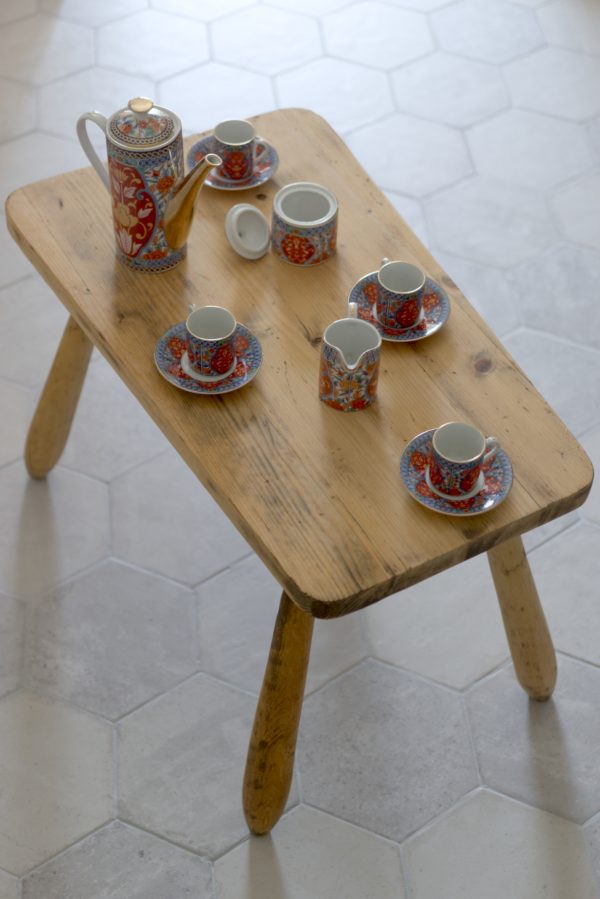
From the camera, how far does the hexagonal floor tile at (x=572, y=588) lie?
1833mm

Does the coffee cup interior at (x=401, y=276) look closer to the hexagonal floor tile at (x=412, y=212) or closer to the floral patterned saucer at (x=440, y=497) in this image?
the floral patterned saucer at (x=440, y=497)

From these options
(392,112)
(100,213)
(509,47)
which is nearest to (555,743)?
(100,213)

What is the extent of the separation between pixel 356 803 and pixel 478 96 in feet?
5.68

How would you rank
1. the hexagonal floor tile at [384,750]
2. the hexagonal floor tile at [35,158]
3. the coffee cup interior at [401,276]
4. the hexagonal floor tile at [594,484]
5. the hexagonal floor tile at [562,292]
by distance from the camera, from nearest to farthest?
the coffee cup interior at [401,276] → the hexagonal floor tile at [384,750] → the hexagonal floor tile at [594,484] → the hexagonal floor tile at [562,292] → the hexagonal floor tile at [35,158]

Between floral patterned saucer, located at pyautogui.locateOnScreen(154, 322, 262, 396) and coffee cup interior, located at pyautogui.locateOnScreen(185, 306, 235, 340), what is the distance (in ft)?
0.09

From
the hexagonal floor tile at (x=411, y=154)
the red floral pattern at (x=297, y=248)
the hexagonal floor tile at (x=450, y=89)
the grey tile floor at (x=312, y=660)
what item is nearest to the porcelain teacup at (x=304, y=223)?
the red floral pattern at (x=297, y=248)

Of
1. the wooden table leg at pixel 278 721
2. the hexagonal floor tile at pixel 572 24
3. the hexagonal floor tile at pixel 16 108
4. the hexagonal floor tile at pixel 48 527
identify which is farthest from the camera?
the hexagonal floor tile at pixel 572 24

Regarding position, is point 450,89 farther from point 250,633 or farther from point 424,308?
point 250,633

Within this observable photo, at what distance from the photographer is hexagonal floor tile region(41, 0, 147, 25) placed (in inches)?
115

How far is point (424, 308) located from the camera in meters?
1.55

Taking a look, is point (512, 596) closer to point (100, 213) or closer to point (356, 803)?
point (356, 803)

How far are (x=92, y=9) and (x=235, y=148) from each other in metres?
1.52

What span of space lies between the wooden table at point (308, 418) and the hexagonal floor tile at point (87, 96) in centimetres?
101

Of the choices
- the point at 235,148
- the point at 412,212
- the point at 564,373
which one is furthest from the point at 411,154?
the point at 235,148
